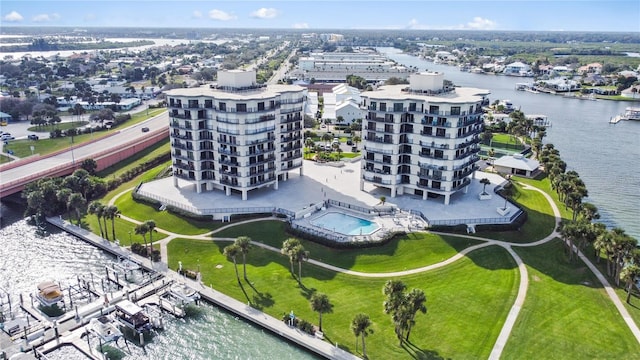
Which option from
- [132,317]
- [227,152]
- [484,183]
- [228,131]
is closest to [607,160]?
[484,183]

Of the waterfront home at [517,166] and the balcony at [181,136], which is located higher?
the balcony at [181,136]

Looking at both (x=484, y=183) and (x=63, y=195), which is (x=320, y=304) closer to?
(x=484, y=183)

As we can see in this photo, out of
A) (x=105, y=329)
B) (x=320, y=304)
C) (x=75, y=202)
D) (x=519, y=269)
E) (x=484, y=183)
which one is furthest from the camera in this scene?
(x=484, y=183)

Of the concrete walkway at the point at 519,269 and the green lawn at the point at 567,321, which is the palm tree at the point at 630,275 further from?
the green lawn at the point at 567,321

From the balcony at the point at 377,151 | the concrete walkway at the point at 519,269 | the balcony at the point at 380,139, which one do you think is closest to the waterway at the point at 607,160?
the concrete walkway at the point at 519,269

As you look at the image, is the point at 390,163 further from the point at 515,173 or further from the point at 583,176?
the point at 583,176

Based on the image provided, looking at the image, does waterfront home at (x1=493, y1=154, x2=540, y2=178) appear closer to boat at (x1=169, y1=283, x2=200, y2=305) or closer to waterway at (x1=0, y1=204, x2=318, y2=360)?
waterway at (x1=0, y1=204, x2=318, y2=360)

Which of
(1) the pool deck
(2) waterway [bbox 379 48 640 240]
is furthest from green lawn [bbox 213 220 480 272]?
(2) waterway [bbox 379 48 640 240]
